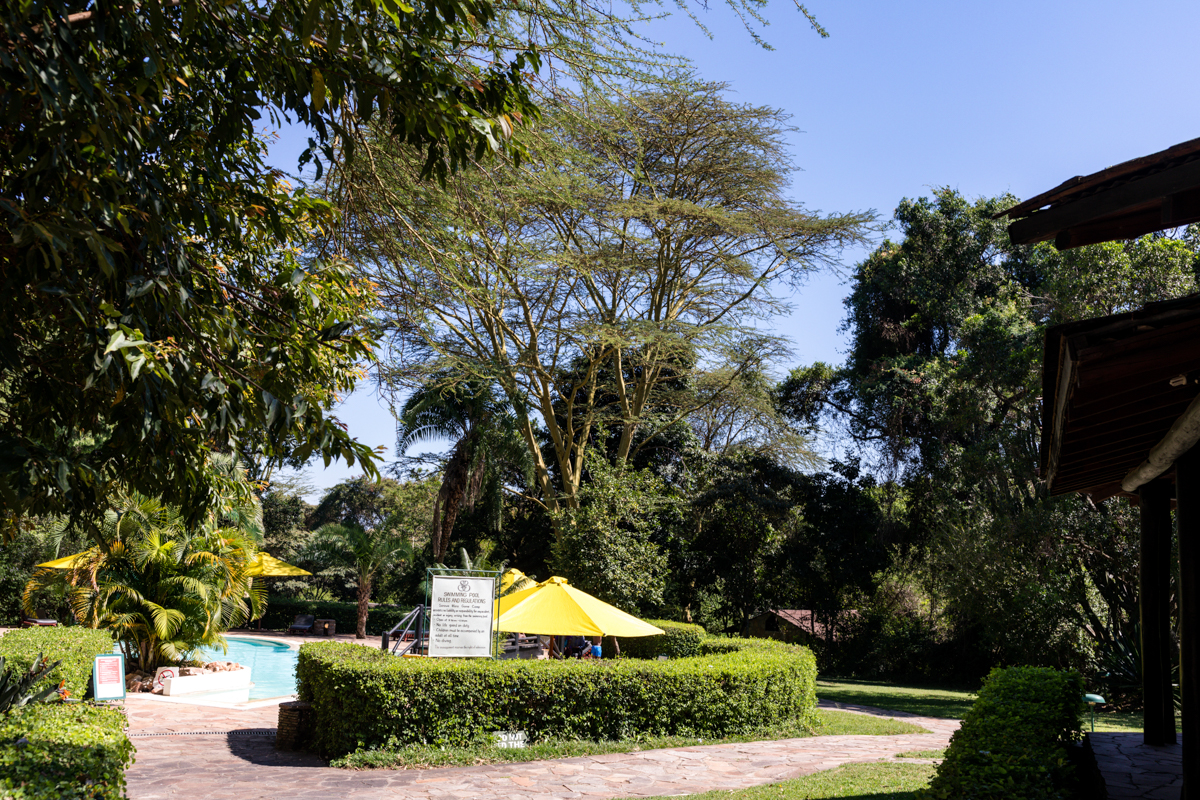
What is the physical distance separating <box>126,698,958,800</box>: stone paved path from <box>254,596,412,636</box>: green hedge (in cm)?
2296

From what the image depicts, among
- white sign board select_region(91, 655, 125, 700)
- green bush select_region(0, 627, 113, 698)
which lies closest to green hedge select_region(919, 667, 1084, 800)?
green bush select_region(0, 627, 113, 698)

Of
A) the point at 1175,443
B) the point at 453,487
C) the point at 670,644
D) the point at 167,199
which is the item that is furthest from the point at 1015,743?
the point at 453,487

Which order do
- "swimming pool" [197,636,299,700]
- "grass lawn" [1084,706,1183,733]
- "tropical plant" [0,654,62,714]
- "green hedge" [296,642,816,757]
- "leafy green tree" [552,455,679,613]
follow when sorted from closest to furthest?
"tropical plant" [0,654,62,714], "green hedge" [296,642,816,757], "grass lawn" [1084,706,1183,733], "swimming pool" [197,636,299,700], "leafy green tree" [552,455,679,613]

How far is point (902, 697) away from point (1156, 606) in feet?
43.7

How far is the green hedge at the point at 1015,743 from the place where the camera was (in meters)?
4.07

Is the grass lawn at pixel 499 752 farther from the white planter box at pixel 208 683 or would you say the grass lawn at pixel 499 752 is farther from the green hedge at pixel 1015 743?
the white planter box at pixel 208 683

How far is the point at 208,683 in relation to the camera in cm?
1560

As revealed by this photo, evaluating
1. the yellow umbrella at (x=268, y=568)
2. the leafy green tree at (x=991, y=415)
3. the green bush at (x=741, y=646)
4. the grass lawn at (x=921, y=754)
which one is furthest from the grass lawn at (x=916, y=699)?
the yellow umbrella at (x=268, y=568)

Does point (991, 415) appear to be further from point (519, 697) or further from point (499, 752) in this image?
point (499, 752)

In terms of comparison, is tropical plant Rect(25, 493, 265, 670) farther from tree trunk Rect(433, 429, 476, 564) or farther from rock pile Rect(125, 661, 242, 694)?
tree trunk Rect(433, 429, 476, 564)

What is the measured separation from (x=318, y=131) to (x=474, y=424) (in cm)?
2369

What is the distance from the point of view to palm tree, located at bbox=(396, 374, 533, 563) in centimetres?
2675

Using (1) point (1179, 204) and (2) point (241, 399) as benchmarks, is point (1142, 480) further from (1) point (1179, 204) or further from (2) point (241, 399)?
(2) point (241, 399)

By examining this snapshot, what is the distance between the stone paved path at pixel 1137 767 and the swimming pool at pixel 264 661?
16301mm
